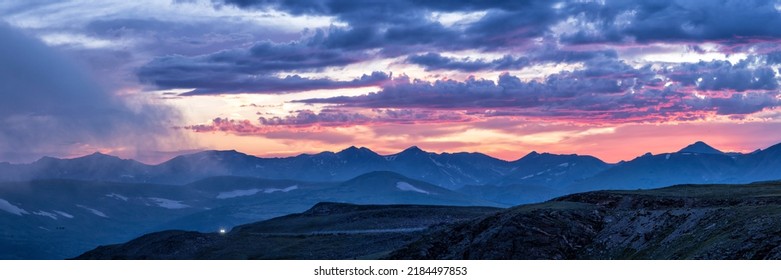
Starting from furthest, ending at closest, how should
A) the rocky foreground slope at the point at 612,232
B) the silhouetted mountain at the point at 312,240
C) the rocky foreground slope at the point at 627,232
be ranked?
the silhouetted mountain at the point at 312,240
the rocky foreground slope at the point at 612,232
the rocky foreground slope at the point at 627,232

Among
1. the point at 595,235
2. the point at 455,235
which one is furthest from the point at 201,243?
the point at 595,235

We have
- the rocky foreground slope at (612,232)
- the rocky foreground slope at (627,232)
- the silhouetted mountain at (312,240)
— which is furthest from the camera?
the silhouetted mountain at (312,240)

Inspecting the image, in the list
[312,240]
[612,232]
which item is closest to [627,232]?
[612,232]

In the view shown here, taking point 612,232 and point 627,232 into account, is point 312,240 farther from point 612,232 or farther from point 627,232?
point 627,232

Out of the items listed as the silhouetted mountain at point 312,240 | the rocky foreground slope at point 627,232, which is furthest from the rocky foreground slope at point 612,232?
the silhouetted mountain at point 312,240

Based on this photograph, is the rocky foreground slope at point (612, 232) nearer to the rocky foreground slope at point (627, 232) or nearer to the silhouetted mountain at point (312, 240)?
the rocky foreground slope at point (627, 232)

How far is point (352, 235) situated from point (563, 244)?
6274cm

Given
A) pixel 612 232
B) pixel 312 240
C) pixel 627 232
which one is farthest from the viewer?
pixel 312 240

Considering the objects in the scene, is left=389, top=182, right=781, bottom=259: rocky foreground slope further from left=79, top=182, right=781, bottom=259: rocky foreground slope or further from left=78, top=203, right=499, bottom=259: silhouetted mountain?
left=78, top=203, right=499, bottom=259: silhouetted mountain

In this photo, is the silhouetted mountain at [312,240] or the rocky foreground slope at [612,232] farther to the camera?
the silhouetted mountain at [312,240]

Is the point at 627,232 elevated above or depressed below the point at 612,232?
below

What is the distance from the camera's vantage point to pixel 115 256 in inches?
6196
